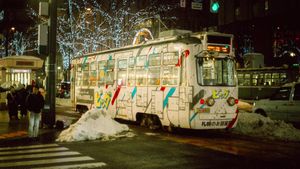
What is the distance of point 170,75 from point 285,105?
5.92m

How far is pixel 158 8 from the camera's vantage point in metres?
42.3

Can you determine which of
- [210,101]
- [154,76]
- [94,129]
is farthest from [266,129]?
[94,129]

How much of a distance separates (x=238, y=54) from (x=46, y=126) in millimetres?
34599

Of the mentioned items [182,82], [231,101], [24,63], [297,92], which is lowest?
[231,101]

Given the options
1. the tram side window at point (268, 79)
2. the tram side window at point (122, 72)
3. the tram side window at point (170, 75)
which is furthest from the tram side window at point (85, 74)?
the tram side window at point (268, 79)

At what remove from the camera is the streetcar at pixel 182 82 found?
41.7 ft

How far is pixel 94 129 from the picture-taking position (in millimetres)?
12828

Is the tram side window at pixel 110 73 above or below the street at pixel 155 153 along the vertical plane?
above

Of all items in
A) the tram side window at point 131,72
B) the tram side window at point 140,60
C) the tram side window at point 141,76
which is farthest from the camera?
the tram side window at point 131,72

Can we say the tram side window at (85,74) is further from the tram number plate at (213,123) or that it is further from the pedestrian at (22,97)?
the tram number plate at (213,123)

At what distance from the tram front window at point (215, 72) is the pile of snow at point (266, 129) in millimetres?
1953

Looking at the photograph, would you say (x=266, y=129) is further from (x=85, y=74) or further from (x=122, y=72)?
(x=85, y=74)

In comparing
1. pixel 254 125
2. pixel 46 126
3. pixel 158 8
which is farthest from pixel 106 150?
pixel 158 8

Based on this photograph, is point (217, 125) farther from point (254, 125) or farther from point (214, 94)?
point (254, 125)
